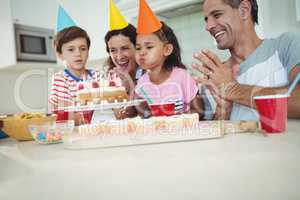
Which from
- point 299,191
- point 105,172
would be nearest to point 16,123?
point 105,172

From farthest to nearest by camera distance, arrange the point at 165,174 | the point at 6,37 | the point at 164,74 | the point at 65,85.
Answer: the point at 6,37
the point at 65,85
the point at 164,74
the point at 165,174

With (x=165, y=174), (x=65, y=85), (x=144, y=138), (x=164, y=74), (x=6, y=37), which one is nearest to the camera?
(x=165, y=174)

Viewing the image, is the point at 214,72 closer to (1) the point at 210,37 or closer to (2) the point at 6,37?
(1) the point at 210,37

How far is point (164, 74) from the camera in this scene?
1.27 m

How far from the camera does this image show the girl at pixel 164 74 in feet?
3.97

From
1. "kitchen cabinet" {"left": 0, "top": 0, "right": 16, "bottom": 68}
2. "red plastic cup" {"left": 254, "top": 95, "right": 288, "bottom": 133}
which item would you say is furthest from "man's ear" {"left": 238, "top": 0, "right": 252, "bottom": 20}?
"kitchen cabinet" {"left": 0, "top": 0, "right": 16, "bottom": 68}

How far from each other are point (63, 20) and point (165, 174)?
4.30 ft

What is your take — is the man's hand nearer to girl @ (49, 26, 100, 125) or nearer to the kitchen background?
the kitchen background

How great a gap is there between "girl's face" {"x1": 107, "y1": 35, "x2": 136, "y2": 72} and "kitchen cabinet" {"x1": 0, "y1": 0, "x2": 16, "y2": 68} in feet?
2.69

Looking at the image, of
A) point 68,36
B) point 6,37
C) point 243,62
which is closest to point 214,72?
point 243,62

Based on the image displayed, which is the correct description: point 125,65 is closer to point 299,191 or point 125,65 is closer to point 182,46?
point 182,46

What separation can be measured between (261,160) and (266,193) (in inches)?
4.0

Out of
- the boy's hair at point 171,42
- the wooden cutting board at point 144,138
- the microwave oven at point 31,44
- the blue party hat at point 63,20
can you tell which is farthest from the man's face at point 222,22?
the microwave oven at point 31,44

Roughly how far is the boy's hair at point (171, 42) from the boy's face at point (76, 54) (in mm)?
429
